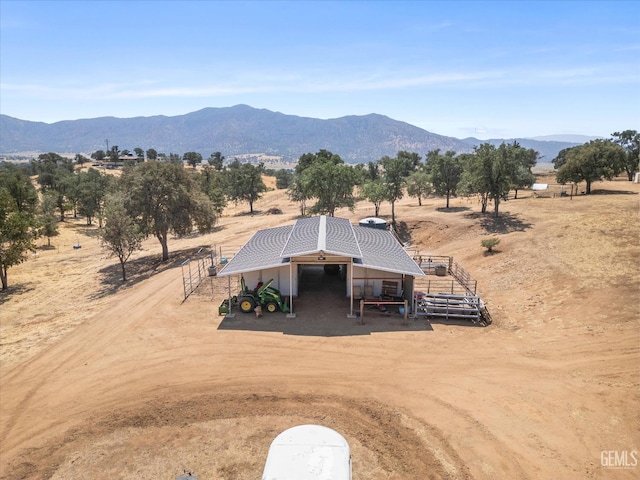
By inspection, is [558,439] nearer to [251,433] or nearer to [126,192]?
[251,433]

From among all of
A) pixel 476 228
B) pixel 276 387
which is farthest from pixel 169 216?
pixel 476 228

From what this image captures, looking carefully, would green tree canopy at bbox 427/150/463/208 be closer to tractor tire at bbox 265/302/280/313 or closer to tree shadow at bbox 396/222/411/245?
tree shadow at bbox 396/222/411/245

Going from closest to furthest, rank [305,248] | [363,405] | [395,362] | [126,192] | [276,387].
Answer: [363,405], [276,387], [395,362], [305,248], [126,192]

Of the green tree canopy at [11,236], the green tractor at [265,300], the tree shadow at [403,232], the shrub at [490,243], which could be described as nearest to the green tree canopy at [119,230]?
the green tree canopy at [11,236]

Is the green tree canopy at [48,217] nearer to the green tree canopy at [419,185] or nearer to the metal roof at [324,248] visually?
the metal roof at [324,248]

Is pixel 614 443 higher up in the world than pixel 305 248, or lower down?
lower down

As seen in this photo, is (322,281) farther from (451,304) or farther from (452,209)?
(452,209)

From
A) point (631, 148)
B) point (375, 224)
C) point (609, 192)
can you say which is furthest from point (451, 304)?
point (631, 148)
